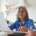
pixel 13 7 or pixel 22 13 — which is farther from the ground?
pixel 13 7

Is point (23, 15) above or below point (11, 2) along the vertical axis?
below

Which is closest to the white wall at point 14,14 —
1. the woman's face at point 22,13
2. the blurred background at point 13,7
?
the blurred background at point 13,7

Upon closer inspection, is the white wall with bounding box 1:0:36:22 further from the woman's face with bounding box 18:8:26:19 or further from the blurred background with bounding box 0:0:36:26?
the woman's face with bounding box 18:8:26:19

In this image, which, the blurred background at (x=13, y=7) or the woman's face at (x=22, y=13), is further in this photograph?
the blurred background at (x=13, y=7)

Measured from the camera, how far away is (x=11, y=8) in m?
3.98

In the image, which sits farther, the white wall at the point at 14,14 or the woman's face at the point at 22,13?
the white wall at the point at 14,14

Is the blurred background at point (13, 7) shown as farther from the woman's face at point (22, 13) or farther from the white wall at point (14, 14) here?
the woman's face at point (22, 13)

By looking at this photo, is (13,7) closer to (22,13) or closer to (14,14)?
(14,14)

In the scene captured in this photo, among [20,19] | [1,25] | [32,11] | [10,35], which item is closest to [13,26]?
[20,19]

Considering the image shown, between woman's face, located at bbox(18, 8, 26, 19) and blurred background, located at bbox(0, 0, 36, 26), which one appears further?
blurred background, located at bbox(0, 0, 36, 26)

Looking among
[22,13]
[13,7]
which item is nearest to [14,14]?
[13,7]

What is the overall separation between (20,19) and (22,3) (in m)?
2.09

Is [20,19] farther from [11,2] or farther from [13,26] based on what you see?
[11,2]

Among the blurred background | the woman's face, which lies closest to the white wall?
the blurred background
